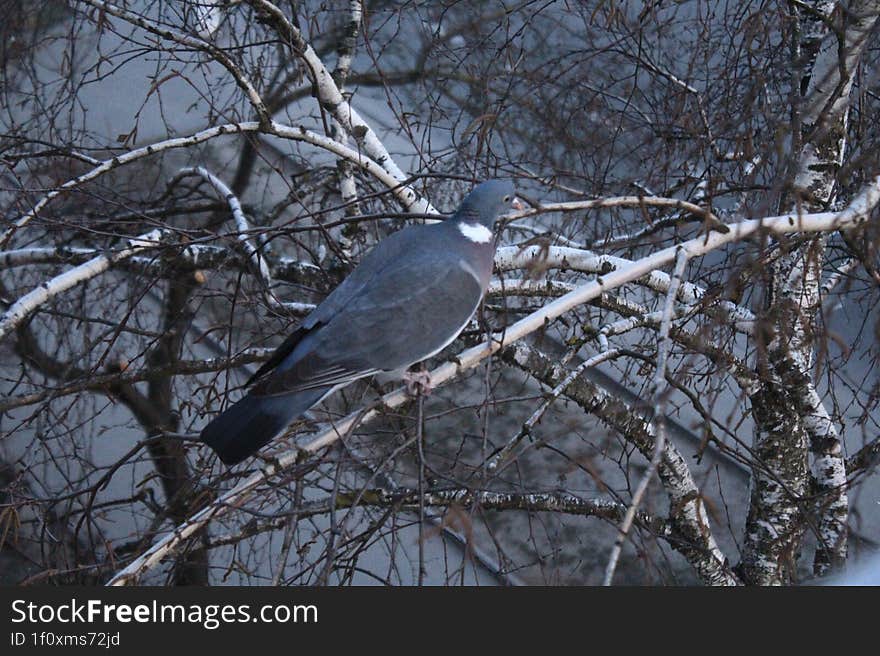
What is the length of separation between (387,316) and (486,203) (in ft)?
1.17

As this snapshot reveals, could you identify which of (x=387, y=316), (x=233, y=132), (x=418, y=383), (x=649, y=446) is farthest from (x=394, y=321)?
(x=649, y=446)

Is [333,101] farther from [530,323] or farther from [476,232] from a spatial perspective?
[530,323]

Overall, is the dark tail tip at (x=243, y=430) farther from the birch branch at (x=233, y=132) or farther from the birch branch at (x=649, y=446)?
the birch branch at (x=649, y=446)

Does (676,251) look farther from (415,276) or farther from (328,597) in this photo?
(328,597)

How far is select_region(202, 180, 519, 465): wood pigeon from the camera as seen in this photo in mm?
1909

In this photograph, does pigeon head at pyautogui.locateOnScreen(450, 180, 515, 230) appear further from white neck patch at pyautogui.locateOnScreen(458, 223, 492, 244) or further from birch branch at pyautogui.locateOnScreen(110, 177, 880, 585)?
birch branch at pyautogui.locateOnScreen(110, 177, 880, 585)

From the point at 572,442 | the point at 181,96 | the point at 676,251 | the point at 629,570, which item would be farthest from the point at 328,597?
Answer: the point at 181,96

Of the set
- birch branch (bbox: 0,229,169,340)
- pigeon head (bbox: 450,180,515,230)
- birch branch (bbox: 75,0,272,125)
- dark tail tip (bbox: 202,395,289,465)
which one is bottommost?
dark tail tip (bbox: 202,395,289,465)

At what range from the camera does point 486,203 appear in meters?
2.12

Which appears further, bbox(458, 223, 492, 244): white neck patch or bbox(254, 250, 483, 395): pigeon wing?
bbox(458, 223, 492, 244): white neck patch

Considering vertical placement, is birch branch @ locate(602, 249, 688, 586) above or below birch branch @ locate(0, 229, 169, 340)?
below

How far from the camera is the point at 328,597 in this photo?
162 cm

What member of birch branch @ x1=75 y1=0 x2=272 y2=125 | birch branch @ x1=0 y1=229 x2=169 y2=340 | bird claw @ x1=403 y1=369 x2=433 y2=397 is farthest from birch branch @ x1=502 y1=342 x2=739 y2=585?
birch branch @ x1=0 y1=229 x2=169 y2=340

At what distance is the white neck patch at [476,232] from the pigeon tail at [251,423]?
1.61 feet
